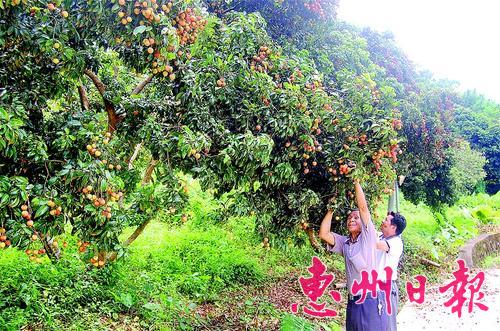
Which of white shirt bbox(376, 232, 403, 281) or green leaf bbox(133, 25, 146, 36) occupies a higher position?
green leaf bbox(133, 25, 146, 36)

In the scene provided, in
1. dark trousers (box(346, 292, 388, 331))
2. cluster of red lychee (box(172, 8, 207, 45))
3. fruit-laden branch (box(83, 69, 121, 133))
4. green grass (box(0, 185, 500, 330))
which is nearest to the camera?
cluster of red lychee (box(172, 8, 207, 45))

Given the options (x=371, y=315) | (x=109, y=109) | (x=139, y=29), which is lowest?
(x=371, y=315)

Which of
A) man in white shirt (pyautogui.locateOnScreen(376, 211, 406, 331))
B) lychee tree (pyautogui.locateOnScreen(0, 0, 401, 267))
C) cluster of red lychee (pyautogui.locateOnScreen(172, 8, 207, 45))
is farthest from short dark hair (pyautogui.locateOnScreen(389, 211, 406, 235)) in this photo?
cluster of red lychee (pyautogui.locateOnScreen(172, 8, 207, 45))

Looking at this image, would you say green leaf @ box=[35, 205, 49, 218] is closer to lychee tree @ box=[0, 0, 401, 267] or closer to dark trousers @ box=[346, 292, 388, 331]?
lychee tree @ box=[0, 0, 401, 267]

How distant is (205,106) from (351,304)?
1.86m

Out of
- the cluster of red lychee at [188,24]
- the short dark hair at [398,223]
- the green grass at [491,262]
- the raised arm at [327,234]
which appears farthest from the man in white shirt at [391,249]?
the green grass at [491,262]

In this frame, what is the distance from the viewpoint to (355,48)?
6223mm

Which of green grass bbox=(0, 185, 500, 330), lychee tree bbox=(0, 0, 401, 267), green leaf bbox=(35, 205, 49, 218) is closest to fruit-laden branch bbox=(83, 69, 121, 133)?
lychee tree bbox=(0, 0, 401, 267)

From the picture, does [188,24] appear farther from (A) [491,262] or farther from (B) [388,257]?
(A) [491,262]

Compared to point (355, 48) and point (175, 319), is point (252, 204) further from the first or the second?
point (355, 48)

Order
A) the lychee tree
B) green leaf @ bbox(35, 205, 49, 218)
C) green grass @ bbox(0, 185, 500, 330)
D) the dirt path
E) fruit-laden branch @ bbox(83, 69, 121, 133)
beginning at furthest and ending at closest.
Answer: the dirt path < green grass @ bbox(0, 185, 500, 330) < fruit-laden branch @ bbox(83, 69, 121, 133) < the lychee tree < green leaf @ bbox(35, 205, 49, 218)

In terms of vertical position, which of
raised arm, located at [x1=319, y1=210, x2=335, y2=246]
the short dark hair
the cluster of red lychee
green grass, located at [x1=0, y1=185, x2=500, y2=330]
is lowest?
green grass, located at [x1=0, y1=185, x2=500, y2=330]

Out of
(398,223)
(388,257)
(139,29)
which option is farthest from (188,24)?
(388,257)

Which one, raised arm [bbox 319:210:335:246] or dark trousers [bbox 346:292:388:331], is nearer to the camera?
dark trousers [bbox 346:292:388:331]
